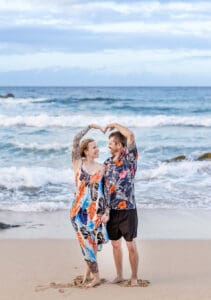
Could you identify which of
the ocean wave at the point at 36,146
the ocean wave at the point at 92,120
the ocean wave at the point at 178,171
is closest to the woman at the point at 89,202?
the ocean wave at the point at 178,171

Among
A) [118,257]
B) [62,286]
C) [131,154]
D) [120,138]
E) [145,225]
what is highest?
[120,138]

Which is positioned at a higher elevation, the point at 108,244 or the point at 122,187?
the point at 122,187

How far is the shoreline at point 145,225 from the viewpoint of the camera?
8.41 metres

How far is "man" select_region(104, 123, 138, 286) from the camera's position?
18.8ft

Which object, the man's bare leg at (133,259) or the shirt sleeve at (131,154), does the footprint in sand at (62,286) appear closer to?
the man's bare leg at (133,259)

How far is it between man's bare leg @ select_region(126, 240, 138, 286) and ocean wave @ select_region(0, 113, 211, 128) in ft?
78.5

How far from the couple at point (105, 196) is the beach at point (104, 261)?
1.30ft

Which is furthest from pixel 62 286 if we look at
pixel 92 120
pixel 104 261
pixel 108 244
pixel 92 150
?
pixel 92 120

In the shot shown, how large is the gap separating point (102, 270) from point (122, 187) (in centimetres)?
117

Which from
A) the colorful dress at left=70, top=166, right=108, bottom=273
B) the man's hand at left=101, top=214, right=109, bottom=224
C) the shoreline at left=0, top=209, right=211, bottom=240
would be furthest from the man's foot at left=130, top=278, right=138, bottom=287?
the shoreline at left=0, top=209, right=211, bottom=240

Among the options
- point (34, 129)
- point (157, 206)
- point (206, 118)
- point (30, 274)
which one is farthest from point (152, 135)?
point (30, 274)

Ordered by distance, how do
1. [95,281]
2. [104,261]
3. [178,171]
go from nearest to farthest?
[95,281] → [104,261] → [178,171]

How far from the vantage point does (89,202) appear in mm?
5703

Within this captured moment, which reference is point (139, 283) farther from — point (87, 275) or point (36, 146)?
point (36, 146)
